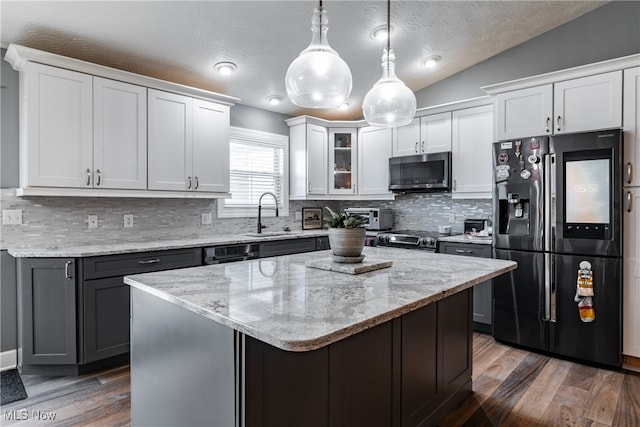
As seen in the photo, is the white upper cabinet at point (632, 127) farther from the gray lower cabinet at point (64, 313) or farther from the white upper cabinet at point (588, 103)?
the gray lower cabinet at point (64, 313)

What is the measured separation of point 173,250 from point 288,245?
4.13 ft

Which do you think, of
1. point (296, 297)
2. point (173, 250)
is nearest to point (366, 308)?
point (296, 297)

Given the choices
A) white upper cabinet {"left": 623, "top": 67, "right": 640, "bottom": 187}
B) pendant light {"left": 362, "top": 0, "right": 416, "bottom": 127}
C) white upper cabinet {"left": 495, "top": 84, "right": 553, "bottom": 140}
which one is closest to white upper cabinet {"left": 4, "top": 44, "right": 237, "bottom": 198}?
pendant light {"left": 362, "top": 0, "right": 416, "bottom": 127}

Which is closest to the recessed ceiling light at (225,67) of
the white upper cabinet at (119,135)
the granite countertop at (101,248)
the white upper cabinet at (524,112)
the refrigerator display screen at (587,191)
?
the white upper cabinet at (119,135)

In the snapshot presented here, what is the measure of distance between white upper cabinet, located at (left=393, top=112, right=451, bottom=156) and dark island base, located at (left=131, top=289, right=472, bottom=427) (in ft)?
7.95

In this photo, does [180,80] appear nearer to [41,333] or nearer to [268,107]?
[268,107]

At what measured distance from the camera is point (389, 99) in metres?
2.15

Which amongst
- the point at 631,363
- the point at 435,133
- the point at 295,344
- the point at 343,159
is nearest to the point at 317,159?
the point at 343,159

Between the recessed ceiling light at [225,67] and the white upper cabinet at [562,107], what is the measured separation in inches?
96.7

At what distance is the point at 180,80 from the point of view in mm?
3621

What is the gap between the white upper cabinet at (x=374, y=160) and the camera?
4.57 meters

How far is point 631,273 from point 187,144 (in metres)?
3.77

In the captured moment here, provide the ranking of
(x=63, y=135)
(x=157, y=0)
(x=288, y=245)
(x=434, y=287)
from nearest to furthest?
(x=434, y=287) < (x=157, y=0) < (x=63, y=135) < (x=288, y=245)

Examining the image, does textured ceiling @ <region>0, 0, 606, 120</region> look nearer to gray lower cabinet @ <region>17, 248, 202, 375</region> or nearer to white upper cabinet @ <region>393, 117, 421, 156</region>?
white upper cabinet @ <region>393, 117, 421, 156</region>
